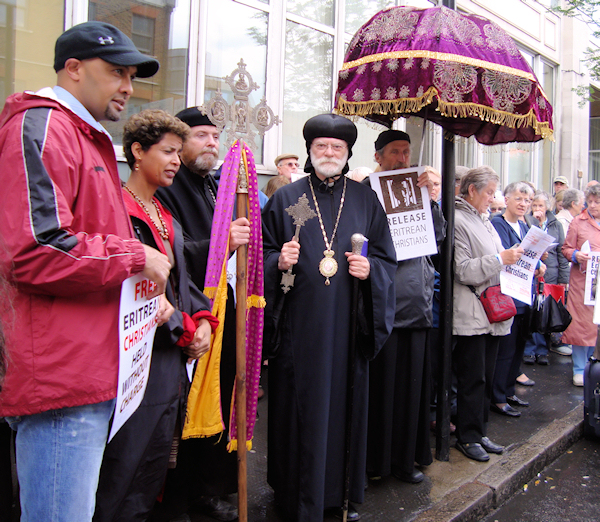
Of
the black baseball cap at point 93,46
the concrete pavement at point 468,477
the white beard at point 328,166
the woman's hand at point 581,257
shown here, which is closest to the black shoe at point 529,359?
the woman's hand at point 581,257

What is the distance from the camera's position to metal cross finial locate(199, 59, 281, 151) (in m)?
2.57

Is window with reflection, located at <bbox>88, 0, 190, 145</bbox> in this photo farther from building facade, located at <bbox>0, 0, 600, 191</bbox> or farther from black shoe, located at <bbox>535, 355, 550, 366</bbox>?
black shoe, located at <bbox>535, 355, 550, 366</bbox>

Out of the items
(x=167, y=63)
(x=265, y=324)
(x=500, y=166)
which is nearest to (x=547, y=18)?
(x=500, y=166)

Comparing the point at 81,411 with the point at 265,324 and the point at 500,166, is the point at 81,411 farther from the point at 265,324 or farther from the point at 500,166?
the point at 500,166

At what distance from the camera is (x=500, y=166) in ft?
44.2

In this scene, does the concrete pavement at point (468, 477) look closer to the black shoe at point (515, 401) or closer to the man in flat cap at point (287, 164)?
the black shoe at point (515, 401)

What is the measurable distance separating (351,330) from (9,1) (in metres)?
4.15

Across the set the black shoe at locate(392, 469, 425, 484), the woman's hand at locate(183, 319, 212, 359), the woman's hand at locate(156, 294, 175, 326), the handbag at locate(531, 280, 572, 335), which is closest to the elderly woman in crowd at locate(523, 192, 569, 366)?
the handbag at locate(531, 280, 572, 335)

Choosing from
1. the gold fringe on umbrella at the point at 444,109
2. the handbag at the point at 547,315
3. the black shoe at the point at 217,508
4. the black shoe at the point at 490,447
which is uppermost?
the gold fringe on umbrella at the point at 444,109

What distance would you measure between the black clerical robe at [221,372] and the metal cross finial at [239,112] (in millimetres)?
417

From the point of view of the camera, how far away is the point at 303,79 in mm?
7824

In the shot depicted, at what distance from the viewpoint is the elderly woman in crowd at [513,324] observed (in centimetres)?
492

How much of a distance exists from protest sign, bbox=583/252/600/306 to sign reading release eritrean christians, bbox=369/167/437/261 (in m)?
3.09

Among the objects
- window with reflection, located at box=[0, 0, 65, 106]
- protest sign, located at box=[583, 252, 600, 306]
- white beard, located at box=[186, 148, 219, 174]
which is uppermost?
window with reflection, located at box=[0, 0, 65, 106]
